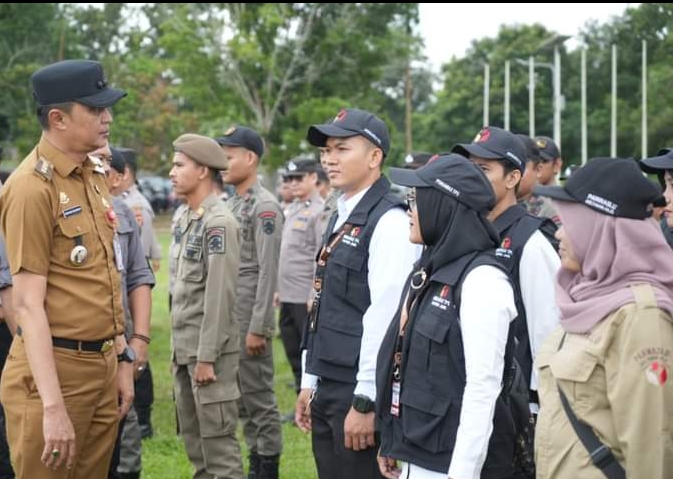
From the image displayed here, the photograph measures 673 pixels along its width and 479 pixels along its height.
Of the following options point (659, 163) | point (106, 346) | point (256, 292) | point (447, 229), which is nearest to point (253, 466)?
point (256, 292)

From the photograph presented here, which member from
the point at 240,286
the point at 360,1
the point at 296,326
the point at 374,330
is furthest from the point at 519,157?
the point at 360,1

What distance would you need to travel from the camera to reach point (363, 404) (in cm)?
418

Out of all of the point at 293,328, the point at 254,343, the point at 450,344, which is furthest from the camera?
the point at 293,328

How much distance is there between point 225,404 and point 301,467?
1.62 m

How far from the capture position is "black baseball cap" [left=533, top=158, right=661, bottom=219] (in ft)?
10.6

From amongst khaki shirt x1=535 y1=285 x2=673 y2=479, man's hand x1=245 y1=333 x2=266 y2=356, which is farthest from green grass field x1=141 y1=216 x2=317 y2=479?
khaki shirt x1=535 y1=285 x2=673 y2=479

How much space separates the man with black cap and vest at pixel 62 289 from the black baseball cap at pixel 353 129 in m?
1.06

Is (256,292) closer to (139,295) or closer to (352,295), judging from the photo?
(139,295)

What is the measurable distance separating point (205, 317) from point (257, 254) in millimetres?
1686

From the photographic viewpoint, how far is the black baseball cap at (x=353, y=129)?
4.71 metres

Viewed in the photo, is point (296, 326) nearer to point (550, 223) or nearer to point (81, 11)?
point (550, 223)

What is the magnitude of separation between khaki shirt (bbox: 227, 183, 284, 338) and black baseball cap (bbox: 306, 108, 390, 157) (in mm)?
2315

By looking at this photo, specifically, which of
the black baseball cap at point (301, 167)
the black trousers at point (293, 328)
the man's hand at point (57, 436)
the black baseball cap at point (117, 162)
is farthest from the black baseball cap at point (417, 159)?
the man's hand at point (57, 436)

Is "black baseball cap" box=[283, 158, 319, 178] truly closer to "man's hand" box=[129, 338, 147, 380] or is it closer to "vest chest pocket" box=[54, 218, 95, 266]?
"man's hand" box=[129, 338, 147, 380]
